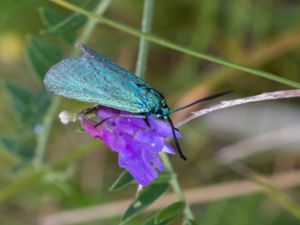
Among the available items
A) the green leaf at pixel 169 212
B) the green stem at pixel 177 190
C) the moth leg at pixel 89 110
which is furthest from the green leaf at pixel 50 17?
the green leaf at pixel 169 212

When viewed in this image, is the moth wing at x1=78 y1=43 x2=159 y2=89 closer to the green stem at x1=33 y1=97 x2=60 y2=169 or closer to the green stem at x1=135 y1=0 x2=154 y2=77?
the green stem at x1=135 y1=0 x2=154 y2=77

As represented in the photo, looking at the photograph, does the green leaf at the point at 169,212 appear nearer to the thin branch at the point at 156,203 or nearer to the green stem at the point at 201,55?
the green stem at the point at 201,55

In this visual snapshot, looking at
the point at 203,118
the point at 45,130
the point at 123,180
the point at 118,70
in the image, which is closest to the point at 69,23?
the point at 118,70

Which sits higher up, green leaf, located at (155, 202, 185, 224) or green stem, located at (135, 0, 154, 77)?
green stem, located at (135, 0, 154, 77)

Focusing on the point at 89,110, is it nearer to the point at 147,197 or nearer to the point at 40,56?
the point at 147,197

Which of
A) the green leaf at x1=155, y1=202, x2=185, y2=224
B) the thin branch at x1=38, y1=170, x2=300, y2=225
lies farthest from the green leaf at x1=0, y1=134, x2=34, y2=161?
the green leaf at x1=155, y1=202, x2=185, y2=224

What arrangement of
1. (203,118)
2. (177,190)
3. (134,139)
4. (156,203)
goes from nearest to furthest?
(134,139)
(177,190)
(156,203)
(203,118)

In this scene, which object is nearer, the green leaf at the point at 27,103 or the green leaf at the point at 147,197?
the green leaf at the point at 147,197
